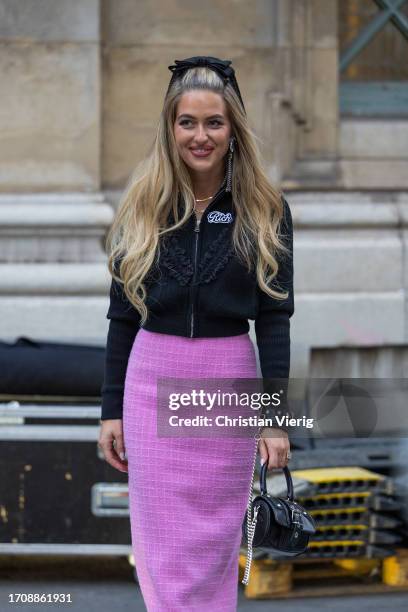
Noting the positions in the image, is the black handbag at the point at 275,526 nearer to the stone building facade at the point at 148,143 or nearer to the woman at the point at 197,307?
the woman at the point at 197,307

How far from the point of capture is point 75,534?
247 inches

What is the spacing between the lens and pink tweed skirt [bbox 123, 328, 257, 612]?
4.06m

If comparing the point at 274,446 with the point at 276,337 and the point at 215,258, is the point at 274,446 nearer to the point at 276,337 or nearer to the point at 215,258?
the point at 276,337

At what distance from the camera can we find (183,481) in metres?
4.07

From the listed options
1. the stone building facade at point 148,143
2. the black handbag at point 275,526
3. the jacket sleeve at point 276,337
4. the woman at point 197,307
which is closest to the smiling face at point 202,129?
the woman at point 197,307

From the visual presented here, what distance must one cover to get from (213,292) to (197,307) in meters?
0.07

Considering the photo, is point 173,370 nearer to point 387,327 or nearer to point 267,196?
point 267,196

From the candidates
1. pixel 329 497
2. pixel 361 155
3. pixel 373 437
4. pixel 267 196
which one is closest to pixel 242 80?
pixel 361 155

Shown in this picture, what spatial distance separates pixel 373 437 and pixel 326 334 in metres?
0.94

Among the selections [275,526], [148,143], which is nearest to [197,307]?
[275,526]

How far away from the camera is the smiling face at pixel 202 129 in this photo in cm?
400

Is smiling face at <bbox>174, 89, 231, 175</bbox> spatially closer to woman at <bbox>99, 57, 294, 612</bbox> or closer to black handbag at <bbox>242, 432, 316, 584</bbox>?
woman at <bbox>99, 57, 294, 612</bbox>

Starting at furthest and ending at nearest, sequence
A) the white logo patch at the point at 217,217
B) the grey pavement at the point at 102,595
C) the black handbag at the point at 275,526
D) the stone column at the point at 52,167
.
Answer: the stone column at the point at 52,167, the grey pavement at the point at 102,595, the white logo patch at the point at 217,217, the black handbag at the point at 275,526

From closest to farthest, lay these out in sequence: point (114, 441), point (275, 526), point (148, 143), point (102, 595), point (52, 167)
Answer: point (275, 526)
point (114, 441)
point (102, 595)
point (52, 167)
point (148, 143)
